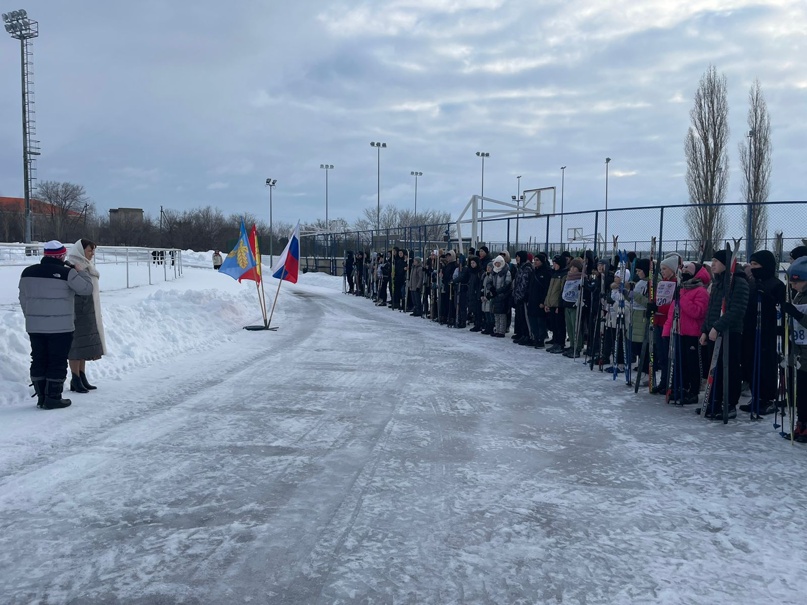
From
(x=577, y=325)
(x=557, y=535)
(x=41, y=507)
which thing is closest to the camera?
(x=557, y=535)

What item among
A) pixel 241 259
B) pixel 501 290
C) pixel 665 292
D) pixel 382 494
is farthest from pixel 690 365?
pixel 241 259

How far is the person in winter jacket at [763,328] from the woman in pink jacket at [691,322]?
577 mm

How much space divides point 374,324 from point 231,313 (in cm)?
366

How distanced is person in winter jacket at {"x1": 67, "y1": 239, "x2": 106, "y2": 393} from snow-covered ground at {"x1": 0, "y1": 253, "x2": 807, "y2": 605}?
1.02 feet

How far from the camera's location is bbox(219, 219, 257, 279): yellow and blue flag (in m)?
15.9

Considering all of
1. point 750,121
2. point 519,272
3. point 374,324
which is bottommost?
point 374,324

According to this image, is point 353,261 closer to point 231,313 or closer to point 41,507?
point 231,313

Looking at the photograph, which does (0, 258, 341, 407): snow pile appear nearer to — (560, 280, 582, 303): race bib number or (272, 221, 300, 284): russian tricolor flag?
(272, 221, 300, 284): russian tricolor flag

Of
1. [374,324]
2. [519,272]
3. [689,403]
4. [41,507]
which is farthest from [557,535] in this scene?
[374,324]

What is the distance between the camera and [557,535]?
4.31 metres

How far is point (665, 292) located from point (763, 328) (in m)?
1.35

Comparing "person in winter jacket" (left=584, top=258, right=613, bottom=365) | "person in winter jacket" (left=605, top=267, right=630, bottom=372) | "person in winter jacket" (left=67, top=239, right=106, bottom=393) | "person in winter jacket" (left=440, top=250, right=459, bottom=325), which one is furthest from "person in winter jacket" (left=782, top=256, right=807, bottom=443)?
"person in winter jacket" (left=440, top=250, right=459, bottom=325)

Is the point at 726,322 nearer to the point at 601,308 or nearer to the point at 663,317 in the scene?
the point at 663,317

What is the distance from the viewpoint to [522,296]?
1393cm
